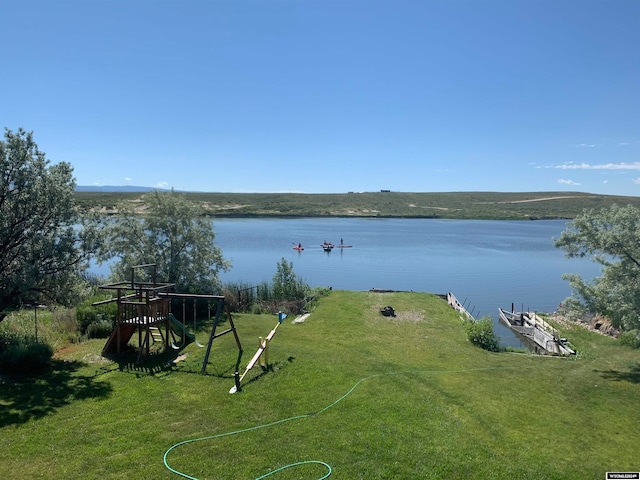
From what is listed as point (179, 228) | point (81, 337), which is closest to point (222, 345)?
point (81, 337)

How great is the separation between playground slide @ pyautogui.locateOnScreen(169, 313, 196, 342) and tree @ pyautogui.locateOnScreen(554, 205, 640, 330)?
12.2 meters

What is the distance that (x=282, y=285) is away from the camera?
86.3 ft

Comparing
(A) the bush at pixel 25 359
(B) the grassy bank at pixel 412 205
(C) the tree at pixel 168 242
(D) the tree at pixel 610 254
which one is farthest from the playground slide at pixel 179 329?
(B) the grassy bank at pixel 412 205

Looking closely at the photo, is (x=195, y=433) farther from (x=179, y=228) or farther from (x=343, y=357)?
(x=179, y=228)

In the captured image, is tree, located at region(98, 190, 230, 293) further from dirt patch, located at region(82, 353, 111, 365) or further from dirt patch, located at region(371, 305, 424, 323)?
dirt patch, located at region(371, 305, 424, 323)

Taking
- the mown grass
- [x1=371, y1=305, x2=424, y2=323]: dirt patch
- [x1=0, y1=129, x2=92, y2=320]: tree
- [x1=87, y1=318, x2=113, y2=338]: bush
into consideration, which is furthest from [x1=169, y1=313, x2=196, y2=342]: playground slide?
[x1=371, y1=305, x2=424, y2=323]: dirt patch

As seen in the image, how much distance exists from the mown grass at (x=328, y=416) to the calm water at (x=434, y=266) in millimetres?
13426

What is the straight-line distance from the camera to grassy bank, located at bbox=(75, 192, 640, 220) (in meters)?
129

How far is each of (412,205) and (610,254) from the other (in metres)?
141

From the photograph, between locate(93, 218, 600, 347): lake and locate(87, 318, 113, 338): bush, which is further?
locate(93, 218, 600, 347): lake

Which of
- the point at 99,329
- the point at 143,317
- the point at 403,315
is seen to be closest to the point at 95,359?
the point at 143,317

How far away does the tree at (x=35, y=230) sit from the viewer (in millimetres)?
12289

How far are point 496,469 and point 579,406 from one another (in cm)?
466

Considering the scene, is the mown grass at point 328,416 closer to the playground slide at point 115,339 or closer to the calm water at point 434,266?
the playground slide at point 115,339
